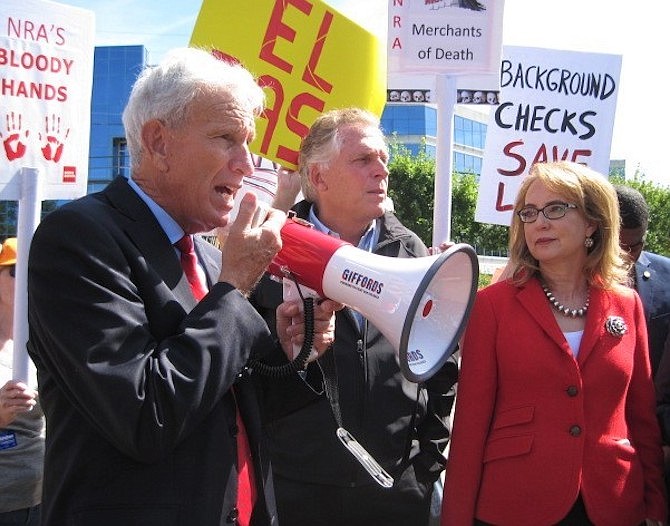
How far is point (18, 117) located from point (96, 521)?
2631 millimetres

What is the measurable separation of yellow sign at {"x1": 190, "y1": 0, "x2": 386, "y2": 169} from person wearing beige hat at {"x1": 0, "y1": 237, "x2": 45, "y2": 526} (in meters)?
1.59

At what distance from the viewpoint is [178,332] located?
167cm

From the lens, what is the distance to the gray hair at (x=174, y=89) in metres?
1.84

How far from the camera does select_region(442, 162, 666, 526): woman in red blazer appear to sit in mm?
2484

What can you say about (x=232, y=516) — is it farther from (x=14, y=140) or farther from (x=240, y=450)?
(x=14, y=140)

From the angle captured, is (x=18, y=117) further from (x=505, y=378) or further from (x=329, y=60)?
(x=505, y=378)

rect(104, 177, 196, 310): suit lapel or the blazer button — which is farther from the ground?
rect(104, 177, 196, 310): suit lapel

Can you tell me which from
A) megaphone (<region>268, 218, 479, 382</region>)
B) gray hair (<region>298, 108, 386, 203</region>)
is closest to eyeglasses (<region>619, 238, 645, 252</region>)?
gray hair (<region>298, 108, 386, 203</region>)

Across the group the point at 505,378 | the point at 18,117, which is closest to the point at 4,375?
the point at 18,117

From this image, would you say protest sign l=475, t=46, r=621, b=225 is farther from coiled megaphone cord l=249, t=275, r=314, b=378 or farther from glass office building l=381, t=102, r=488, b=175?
glass office building l=381, t=102, r=488, b=175

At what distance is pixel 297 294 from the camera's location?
2221mm

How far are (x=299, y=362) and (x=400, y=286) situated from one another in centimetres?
37

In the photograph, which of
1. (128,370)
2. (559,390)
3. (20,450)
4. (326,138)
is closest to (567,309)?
(559,390)

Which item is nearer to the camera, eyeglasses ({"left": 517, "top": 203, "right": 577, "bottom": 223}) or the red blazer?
the red blazer
